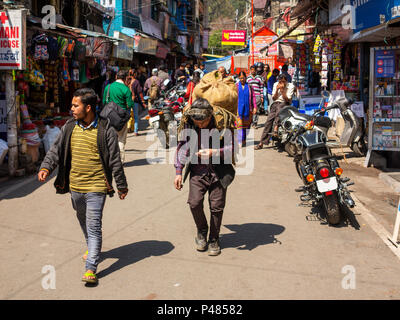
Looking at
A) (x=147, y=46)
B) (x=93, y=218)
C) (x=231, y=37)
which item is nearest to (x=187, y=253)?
(x=93, y=218)

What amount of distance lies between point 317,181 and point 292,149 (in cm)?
512

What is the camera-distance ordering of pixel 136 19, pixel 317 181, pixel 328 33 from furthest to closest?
pixel 136 19
pixel 328 33
pixel 317 181

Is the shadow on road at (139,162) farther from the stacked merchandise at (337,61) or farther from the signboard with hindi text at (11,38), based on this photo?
the stacked merchandise at (337,61)

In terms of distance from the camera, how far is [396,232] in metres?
5.62

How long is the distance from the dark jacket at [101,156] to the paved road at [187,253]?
34.3 inches

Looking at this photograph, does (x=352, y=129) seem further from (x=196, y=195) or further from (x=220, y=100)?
(x=196, y=195)

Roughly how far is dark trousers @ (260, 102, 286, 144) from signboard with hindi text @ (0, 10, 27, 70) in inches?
241

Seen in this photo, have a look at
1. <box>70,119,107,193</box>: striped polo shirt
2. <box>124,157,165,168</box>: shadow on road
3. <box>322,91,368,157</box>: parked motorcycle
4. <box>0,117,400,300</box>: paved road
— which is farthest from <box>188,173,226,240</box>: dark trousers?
<box>322,91,368,157</box>: parked motorcycle

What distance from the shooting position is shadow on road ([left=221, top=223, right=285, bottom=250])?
5.64m

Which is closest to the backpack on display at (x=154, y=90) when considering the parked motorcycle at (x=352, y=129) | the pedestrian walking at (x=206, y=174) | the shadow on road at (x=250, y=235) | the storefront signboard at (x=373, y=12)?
the storefront signboard at (x=373, y=12)

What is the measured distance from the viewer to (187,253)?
533cm

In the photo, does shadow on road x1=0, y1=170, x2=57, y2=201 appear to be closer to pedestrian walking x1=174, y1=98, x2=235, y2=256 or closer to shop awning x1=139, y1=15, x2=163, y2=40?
pedestrian walking x1=174, y1=98, x2=235, y2=256
